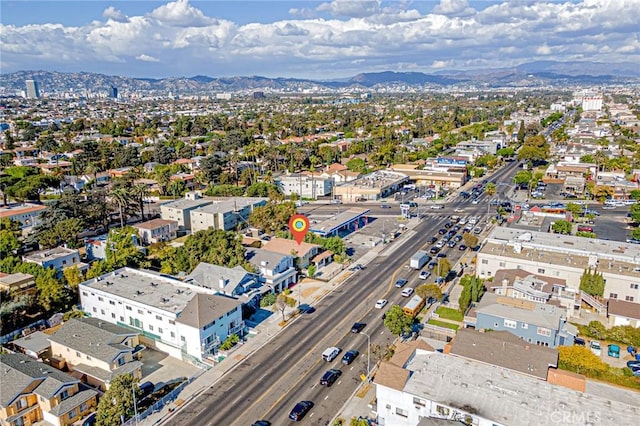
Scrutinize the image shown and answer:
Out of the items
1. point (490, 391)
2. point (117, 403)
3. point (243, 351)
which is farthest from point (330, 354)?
point (117, 403)

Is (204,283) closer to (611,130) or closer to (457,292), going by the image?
(457,292)

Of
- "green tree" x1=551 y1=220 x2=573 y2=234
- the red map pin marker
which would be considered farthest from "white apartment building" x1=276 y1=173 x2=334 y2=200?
"green tree" x1=551 y1=220 x2=573 y2=234

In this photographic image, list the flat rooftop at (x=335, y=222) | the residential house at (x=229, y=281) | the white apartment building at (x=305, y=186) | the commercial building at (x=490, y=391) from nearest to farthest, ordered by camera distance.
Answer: the commercial building at (x=490, y=391), the residential house at (x=229, y=281), the flat rooftop at (x=335, y=222), the white apartment building at (x=305, y=186)

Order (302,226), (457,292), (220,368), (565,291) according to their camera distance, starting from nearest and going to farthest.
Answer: (220,368)
(565,291)
(457,292)
(302,226)

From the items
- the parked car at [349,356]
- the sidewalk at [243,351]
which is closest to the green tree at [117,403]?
the sidewalk at [243,351]

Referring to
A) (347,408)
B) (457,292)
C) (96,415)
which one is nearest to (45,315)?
(96,415)

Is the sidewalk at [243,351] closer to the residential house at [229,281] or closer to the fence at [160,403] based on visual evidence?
the fence at [160,403]
